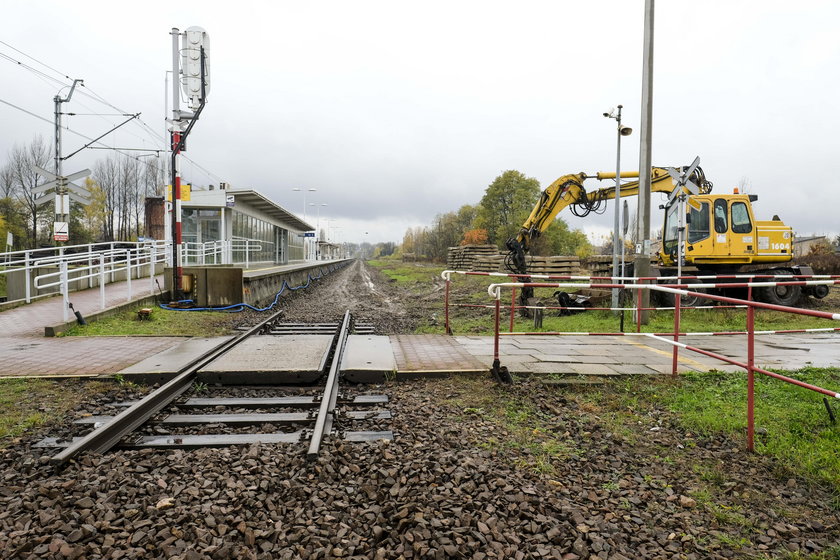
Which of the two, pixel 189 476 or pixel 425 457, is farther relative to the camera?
pixel 425 457

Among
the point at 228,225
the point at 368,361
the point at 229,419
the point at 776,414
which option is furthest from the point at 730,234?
the point at 228,225

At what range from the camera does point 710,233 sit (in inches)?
540

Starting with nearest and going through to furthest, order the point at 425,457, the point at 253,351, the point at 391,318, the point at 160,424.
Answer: the point at 425,457
the point at 160,424
the point at 253,351
the point at 391,318

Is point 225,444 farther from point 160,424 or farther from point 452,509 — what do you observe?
point 452,509

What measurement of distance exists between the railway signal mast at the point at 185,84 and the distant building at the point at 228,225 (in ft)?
14.1

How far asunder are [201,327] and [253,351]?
405 centimetres

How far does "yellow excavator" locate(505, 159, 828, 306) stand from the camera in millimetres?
13648

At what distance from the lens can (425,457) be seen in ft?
12.3

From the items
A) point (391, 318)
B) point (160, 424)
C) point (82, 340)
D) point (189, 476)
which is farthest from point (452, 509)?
point (391, 318)

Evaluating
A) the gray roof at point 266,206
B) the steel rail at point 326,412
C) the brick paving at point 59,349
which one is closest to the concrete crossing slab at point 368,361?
the steel rail at point 326,412

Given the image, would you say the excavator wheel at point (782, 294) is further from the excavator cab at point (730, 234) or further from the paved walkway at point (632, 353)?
the paved walkway at point (632, 353)

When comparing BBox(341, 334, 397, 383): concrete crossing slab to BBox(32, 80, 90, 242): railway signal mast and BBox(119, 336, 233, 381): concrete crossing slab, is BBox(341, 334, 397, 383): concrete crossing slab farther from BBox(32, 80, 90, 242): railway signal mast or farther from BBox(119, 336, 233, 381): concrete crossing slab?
BBox(32, 80, 90, 242): railway signal mast

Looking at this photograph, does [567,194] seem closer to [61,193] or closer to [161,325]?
[161,325]

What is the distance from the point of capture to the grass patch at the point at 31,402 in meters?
4.39
